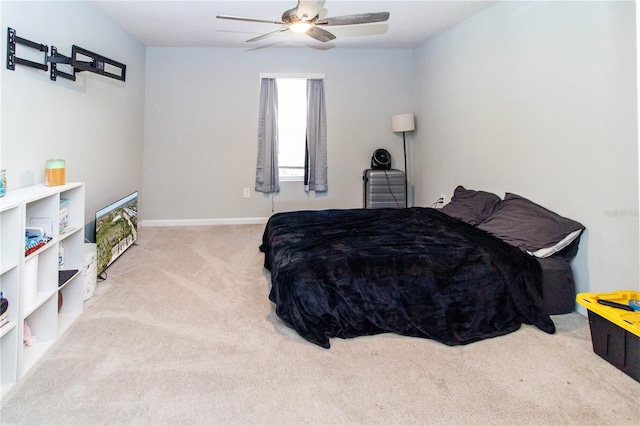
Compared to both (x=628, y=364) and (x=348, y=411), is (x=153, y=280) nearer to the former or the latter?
(x=348, y=411)

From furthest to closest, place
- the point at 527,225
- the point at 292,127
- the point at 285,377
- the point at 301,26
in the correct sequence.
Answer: the point at 292,127, the point at 301,26, the point at 527,225, the point at 285,377

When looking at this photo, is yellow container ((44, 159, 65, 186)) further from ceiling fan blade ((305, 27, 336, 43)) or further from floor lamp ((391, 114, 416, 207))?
floor lamp ((391, 114, 416, 207))

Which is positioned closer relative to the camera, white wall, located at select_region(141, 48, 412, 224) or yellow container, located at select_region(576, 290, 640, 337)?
yellow container, located at select_region(576, 290, 640, 337)

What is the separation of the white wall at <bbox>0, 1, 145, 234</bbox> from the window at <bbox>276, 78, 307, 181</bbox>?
5.98 ft

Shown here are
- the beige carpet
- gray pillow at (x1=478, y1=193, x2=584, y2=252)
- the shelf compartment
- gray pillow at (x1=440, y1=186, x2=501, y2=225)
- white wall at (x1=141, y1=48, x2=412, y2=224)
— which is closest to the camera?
the beige carpet

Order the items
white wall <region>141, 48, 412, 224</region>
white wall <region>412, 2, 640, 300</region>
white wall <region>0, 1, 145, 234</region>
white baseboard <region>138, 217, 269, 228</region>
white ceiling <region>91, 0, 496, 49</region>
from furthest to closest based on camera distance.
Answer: white baseboard <region>138, 217, 269, 228</region> → white wall <region>141, 48, 412, 224</region> → white ceiling <region>91, 0, 496, 49</region> → white wall <region>0, 1, 145, 234</region> → white wall <region>412, 2, 640, 300</region>

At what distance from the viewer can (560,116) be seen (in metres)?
2.58

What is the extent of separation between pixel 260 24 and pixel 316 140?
5.46ft

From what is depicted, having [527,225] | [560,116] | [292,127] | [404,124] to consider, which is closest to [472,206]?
[527,225]

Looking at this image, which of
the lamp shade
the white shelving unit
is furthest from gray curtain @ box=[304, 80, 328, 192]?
the white shelving unit

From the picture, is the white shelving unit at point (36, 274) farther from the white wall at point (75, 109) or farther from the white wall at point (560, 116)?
the white wall at point (560, 116)

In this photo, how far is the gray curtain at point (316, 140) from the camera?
197 inches

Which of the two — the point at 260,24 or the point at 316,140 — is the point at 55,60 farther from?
the point at 316,140

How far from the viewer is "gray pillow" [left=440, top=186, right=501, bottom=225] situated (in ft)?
10.5
